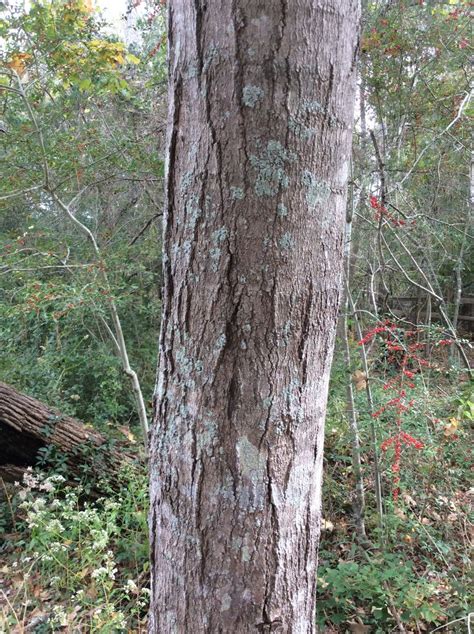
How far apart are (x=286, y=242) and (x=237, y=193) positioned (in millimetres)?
131

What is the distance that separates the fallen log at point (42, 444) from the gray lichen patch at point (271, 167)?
131 inches

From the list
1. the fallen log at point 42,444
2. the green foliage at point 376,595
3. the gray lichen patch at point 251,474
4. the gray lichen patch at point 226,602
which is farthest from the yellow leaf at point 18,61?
the green foliage at point 376,595

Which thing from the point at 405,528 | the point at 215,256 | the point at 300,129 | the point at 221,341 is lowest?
the point at 405,528

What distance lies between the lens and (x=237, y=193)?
2.80 ft

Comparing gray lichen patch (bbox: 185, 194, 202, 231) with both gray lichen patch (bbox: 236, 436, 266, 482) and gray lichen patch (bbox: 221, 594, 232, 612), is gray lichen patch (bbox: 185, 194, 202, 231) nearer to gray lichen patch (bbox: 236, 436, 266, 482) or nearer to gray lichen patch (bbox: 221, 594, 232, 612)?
gray lichen patch (bbox: 236, 436, 266, 482)

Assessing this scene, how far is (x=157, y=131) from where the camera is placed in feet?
14.9

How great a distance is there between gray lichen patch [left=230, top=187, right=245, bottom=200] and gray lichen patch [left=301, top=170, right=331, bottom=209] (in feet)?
0.40

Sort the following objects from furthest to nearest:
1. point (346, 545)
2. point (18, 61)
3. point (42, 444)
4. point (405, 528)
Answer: point (42, 444)
point (18, 61)
point (346, 545)
point (405, 528)

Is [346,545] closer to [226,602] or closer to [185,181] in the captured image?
[226,602]

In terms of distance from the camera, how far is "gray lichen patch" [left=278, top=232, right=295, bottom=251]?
858mm

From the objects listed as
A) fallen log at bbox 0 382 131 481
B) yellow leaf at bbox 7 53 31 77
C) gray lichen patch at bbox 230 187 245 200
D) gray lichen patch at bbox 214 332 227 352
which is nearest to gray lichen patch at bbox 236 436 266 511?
gray lichen patch at bbox 214 332 227 352

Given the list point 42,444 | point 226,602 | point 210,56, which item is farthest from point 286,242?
point 42,444

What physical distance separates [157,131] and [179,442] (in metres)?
4.24

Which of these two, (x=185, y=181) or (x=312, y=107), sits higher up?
(x=312, y=107)
